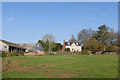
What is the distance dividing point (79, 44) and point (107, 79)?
2768 inches

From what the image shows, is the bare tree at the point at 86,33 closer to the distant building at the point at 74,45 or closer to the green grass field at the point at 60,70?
the distant building at the point at 74,45

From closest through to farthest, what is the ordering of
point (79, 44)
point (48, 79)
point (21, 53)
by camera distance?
point (48, 79), point (21, 53), point (79, 44)

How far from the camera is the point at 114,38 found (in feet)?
222

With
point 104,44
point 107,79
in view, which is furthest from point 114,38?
point 107,79

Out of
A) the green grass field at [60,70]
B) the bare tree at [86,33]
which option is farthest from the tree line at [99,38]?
the green grass field at [60,70]

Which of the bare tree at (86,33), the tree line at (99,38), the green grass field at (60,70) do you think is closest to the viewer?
the green grass field at (60,70)

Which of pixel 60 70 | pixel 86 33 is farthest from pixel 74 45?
pixel 60 70

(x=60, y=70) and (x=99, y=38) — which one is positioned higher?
(x=99, y=38)

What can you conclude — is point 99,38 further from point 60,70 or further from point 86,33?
point 60,70

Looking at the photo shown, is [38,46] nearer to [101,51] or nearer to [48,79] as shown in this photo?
[101,51]

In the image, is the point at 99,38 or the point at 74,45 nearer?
the point at 99,38

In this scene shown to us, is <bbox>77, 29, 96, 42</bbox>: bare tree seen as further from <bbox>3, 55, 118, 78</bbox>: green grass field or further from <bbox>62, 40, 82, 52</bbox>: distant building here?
<bbox>3, 55, 118, 78</bbox>: green grass field

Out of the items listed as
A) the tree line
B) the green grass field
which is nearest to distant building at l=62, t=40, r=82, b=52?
the tree line

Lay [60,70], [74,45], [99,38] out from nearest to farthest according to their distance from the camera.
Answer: [60,70]
[99,38]
[74,45]
